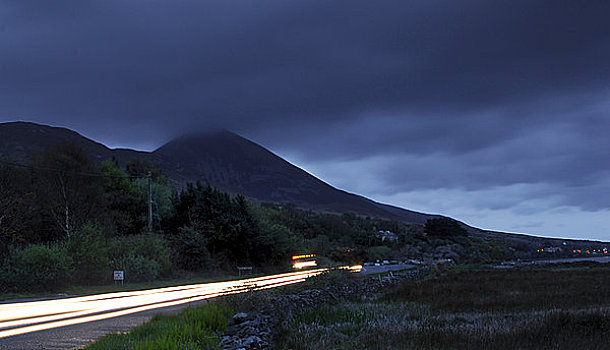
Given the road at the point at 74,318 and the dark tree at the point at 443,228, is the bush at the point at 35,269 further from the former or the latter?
the dark tree at the point at 443,228

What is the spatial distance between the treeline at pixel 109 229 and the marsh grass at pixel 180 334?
18482 mm

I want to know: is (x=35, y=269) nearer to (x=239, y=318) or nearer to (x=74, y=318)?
(x=74, y=318)

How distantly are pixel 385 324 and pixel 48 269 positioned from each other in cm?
2158

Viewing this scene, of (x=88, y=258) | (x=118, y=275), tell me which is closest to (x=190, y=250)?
(x=118, y=275)

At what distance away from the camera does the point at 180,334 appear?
929cm

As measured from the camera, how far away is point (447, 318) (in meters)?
14.8

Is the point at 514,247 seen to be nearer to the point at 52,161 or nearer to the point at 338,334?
the point at 52,161

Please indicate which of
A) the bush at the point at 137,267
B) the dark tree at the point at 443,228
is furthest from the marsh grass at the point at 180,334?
the dark tree at the point at 443,228

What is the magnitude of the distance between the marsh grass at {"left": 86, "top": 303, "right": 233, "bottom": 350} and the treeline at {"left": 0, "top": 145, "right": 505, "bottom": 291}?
18.5m

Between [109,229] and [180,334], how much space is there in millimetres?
32901

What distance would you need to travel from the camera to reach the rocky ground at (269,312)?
9617mm

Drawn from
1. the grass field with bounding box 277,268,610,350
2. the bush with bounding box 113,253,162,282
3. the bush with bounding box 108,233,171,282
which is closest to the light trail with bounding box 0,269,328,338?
the grass field with bounding box 277,268,610,350

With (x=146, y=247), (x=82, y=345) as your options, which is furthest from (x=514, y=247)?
(x=82, y=345)

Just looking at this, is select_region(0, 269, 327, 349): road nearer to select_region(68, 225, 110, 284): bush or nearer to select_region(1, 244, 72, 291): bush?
select_region(1, 244, 72, 291): bush
